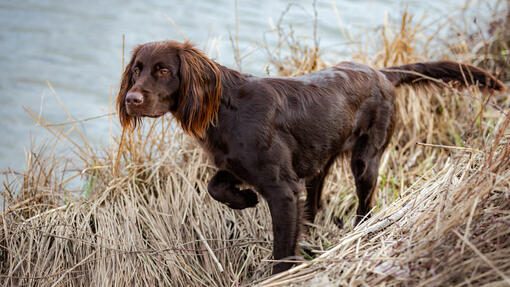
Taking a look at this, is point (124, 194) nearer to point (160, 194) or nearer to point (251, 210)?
point (160, 194)

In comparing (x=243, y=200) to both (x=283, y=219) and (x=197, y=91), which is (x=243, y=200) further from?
(x=197, y=91)

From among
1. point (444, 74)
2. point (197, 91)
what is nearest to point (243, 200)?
point (197, 91)

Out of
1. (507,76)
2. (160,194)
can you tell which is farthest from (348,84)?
(507,76)

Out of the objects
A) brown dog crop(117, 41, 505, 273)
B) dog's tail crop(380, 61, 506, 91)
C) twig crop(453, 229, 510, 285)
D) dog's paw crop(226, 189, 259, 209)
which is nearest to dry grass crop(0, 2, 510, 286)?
twig crop(453, 229, 510, 285)

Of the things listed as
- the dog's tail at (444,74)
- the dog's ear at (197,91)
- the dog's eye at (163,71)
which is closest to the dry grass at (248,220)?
the dog's tail at (444,74)

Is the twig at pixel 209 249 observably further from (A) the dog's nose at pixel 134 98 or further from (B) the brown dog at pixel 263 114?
(A) the dog's nose at pixel 134 98

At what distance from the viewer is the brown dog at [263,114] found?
2.30m

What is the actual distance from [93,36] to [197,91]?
5575mm

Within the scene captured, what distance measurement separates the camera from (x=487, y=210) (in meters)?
1.87

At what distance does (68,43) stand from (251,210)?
16.8 feet

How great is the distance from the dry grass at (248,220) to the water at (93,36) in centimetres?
184

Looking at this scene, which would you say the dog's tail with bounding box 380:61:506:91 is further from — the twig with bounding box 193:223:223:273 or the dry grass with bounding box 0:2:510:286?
the twig with bounding box 193:223:223:273

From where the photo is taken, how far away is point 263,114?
7.88 feet

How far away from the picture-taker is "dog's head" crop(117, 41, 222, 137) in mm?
2258
